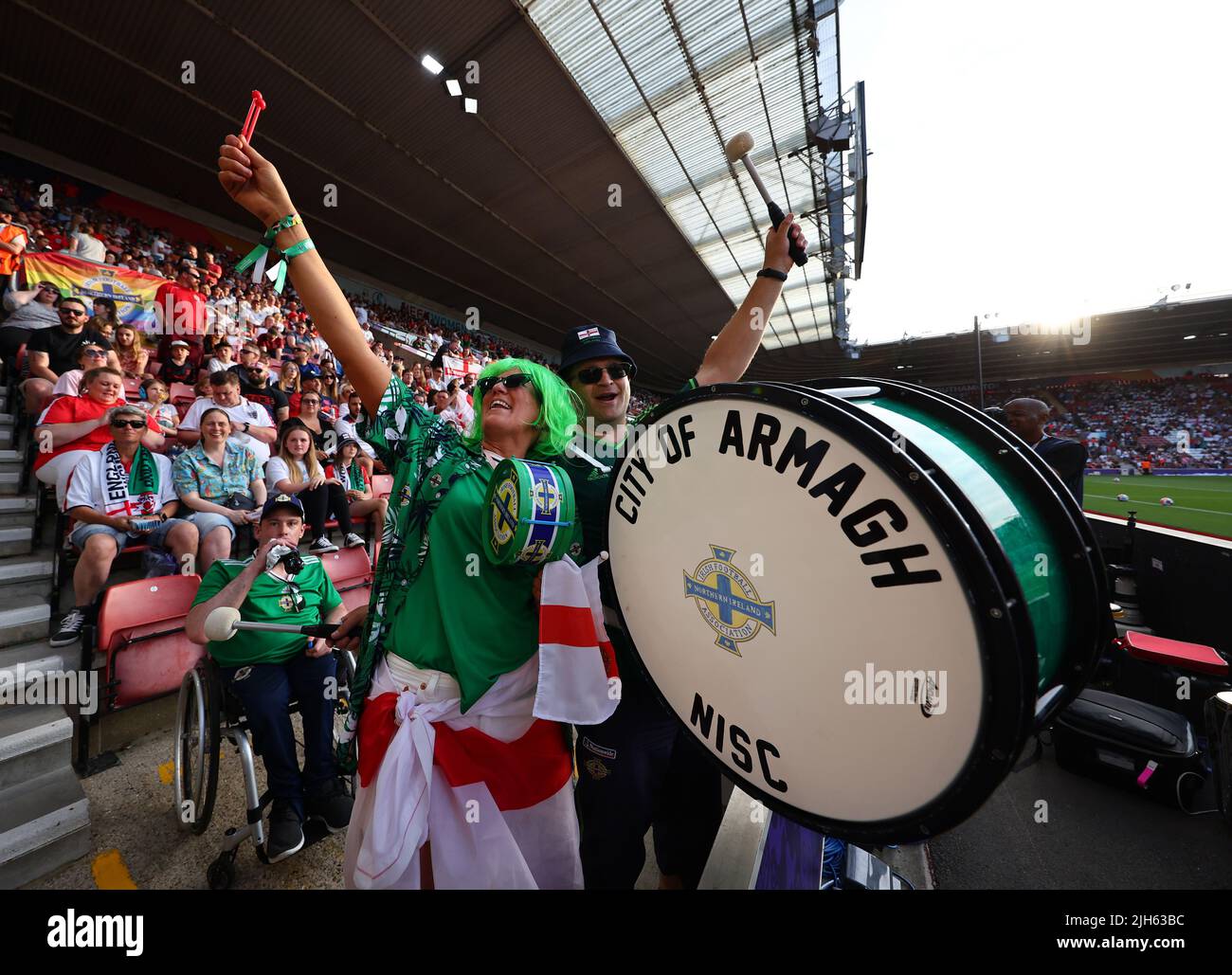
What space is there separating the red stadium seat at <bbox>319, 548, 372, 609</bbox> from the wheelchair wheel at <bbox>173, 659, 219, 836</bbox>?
155cm

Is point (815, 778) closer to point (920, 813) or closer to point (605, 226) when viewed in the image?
point (920, 813)

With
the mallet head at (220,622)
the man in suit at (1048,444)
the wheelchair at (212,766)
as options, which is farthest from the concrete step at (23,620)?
the man in suit at (1048,444)

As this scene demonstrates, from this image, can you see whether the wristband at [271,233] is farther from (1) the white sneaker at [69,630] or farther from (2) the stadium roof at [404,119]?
(2) the stadium roof at [404,119]

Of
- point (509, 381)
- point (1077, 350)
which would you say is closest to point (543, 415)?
point (509, 381)

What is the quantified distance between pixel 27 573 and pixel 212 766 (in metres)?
2.59

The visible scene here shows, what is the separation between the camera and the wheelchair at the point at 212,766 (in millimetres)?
2176

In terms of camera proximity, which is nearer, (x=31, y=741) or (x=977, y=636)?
(x=977, y=636)

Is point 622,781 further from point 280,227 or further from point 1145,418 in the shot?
point 1145,418

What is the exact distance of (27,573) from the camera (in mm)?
3441

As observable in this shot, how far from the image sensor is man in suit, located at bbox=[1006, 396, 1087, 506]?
3211mm

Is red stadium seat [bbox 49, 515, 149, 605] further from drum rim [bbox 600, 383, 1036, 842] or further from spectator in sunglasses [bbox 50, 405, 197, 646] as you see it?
drum rim [bbox 600, 383, 1036, 842]

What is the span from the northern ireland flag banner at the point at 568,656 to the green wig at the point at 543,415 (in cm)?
41

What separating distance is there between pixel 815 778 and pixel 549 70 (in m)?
11.8
